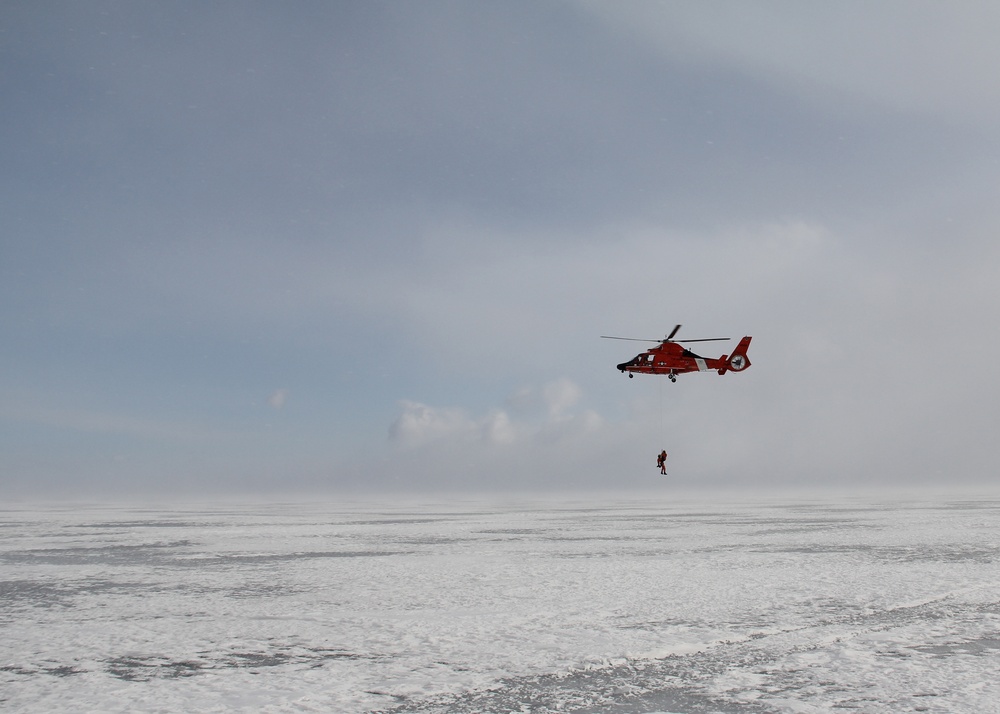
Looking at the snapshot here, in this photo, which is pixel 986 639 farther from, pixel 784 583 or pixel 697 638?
pixel 784 583

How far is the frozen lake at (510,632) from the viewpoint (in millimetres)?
6215

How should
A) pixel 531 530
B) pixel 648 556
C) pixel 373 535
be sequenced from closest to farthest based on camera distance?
pixel 648 556
pixel 373 535
pixel 531 530

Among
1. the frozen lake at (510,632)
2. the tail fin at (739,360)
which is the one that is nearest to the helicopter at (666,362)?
the tail fin at (739,360)

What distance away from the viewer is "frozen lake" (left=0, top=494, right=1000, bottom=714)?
20.4ft

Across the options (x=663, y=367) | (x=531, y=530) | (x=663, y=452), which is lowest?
(x=531, y=530)

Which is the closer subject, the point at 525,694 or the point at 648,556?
the point at 525,694

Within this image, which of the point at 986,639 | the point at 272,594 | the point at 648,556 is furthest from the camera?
the point at 648,556

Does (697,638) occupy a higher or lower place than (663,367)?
lower

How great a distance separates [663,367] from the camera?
114 feet

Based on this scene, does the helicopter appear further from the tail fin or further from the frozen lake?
the frozen lake

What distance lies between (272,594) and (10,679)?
16.4ft

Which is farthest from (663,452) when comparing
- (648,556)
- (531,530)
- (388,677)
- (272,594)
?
(388,677)

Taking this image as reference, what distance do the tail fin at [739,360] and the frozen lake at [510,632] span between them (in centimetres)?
2124

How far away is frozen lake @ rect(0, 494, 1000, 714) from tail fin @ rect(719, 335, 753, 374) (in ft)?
69.7
